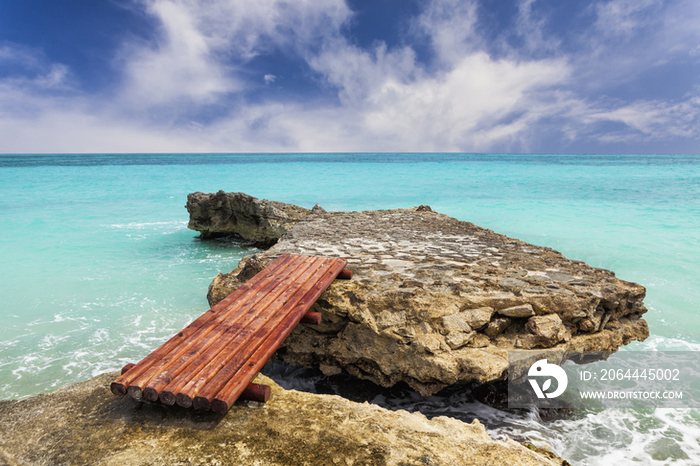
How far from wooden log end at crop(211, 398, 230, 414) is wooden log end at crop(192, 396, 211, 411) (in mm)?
A: 27

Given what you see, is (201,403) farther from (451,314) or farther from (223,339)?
(451,314)

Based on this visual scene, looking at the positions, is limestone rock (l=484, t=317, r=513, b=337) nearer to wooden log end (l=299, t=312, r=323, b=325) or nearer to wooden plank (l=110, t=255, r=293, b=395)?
wooden log end (l=299, t=312, r=323, b=325)

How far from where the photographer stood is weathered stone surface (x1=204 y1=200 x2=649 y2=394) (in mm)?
3045

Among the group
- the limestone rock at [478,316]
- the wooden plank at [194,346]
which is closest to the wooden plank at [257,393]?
the wooden plank at [194,346]

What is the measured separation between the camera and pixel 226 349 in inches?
101

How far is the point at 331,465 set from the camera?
1.87 m

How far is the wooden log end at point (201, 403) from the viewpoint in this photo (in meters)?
2.09

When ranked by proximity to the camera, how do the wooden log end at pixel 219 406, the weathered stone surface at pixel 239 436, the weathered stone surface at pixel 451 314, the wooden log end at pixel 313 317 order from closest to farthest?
the weathered stone surface at pixel 239 436 < the wooden log end at pixel 219 406 < the weathered stone surface at pixel 451 314 < the wooden log end at pixel 313 317

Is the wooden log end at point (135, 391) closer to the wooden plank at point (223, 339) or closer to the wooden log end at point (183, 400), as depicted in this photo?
the wooden plank at point (223, 339)

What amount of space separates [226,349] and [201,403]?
490 millimetres

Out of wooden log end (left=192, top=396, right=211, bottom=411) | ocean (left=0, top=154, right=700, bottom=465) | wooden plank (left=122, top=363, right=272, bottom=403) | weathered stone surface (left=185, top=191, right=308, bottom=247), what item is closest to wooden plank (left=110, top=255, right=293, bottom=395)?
wooden plank (left=122, top=363, right=272, bottom=403)

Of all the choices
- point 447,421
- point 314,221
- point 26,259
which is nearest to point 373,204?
point 314,221

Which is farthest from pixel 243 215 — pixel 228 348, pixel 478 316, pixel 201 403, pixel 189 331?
pixel 201 403

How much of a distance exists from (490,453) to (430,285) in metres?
1.72
